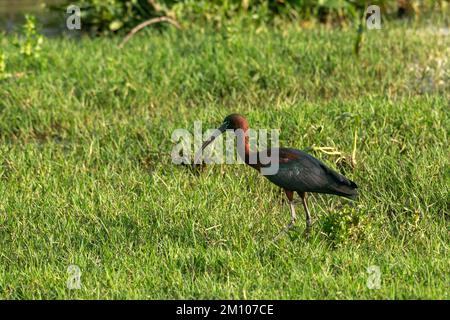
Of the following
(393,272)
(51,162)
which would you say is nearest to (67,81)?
(51,162)

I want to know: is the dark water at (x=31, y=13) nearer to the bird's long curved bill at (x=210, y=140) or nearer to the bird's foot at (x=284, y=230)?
the bird's long curved bill at (x=210, y=140)

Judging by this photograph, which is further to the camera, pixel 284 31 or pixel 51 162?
pixel 284 31

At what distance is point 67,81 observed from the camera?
28.7 feet

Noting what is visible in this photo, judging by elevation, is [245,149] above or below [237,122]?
below

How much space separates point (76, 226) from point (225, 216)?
34.7 inches

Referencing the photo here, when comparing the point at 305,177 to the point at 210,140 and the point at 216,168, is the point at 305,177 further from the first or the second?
the point at 216,168

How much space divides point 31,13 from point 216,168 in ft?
22.2

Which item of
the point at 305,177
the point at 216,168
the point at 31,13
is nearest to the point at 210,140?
Result: the point at 305,177

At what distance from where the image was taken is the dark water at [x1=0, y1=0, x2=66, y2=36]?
463 inches

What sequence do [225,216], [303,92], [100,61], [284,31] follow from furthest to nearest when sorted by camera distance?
[284,31]
[100,61]
[303,92]
[225,216]

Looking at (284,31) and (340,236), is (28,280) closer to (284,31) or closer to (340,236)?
(340,236)

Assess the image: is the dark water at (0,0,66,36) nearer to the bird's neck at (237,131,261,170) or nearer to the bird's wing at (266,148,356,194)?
the bird's neck at (237,131,261,170)

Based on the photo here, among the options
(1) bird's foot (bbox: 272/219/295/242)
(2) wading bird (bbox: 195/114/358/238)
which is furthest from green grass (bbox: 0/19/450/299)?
(2) wading bird (bbox: 195/114/358/238)

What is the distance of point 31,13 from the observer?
1288cm
